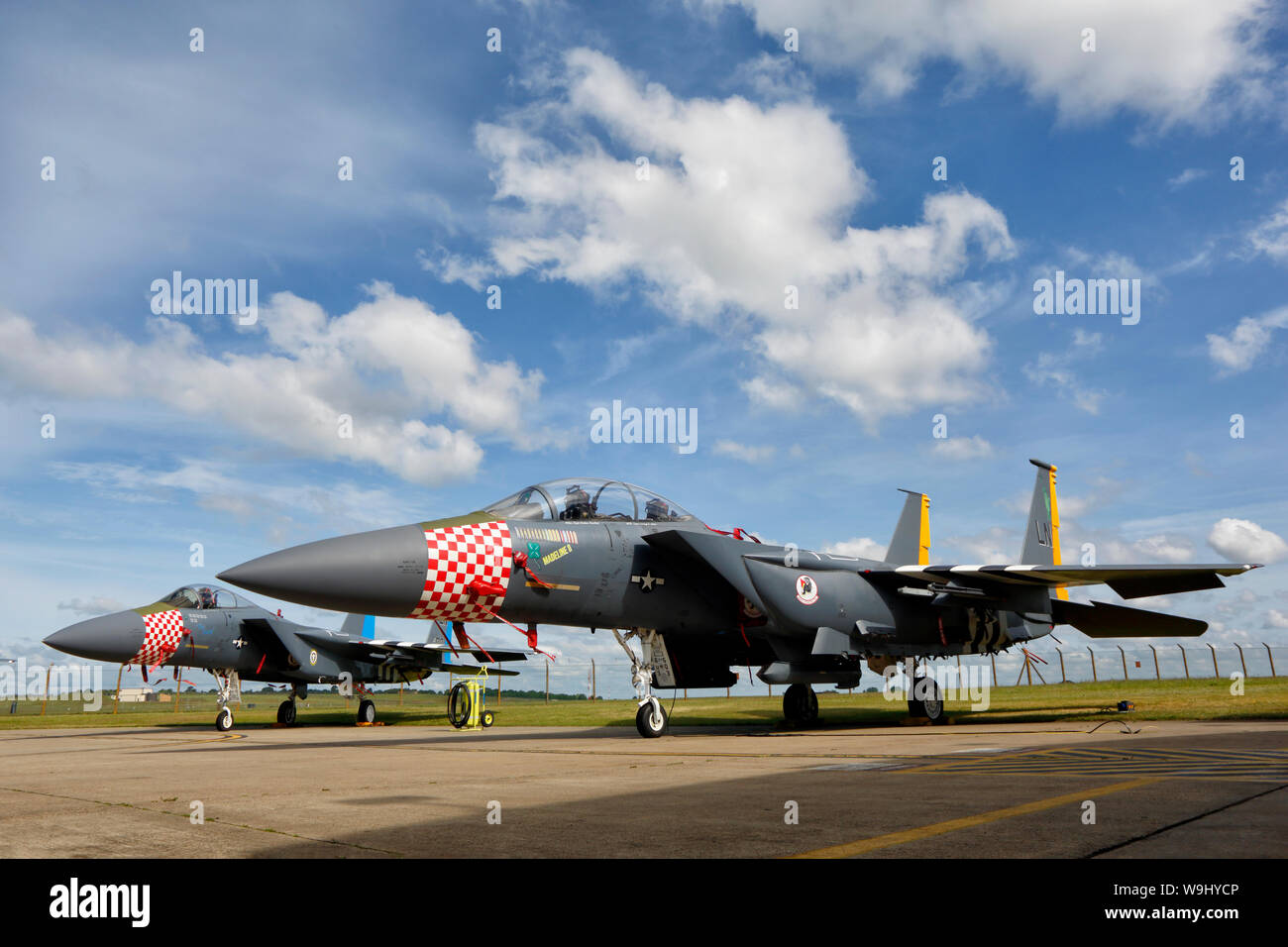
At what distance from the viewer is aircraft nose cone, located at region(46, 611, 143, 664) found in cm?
1973

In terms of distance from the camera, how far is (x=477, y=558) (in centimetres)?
1034

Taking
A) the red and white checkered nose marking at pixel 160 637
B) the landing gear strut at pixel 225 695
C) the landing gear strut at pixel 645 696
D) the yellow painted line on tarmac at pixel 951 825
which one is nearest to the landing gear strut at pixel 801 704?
the landing gear strut at pixel 645 696

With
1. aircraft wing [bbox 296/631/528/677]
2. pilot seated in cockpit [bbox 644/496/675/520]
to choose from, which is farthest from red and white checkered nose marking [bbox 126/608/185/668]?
pilot seated in cockpit [bbox 644/496/675/520]

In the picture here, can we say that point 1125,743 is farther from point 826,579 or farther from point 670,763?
point 826,579

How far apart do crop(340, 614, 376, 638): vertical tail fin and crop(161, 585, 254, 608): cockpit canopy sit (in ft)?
18.7

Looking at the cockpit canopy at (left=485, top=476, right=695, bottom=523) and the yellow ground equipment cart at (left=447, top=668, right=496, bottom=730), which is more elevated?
the cockpit canopy at (left=485, top=476, right=695, bottom=523)

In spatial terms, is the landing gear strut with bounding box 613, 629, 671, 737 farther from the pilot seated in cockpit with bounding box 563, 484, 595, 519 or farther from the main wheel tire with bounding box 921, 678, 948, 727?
the main wheel tire with bounding box 921, 678, 948, 727

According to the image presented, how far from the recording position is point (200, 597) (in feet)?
72.7

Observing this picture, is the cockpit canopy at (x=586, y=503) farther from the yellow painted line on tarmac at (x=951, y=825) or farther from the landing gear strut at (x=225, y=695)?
the landing gear strut at (x=225, y=695)

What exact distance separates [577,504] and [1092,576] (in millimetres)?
8264

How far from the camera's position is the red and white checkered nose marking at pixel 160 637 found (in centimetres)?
2064

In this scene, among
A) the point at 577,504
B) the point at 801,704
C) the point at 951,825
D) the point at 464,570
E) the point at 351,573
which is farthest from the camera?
the point at 801,704

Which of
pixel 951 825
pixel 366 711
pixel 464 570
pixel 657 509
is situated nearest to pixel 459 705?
pixel 657 509

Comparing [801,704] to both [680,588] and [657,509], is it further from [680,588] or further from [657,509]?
[657,509]
